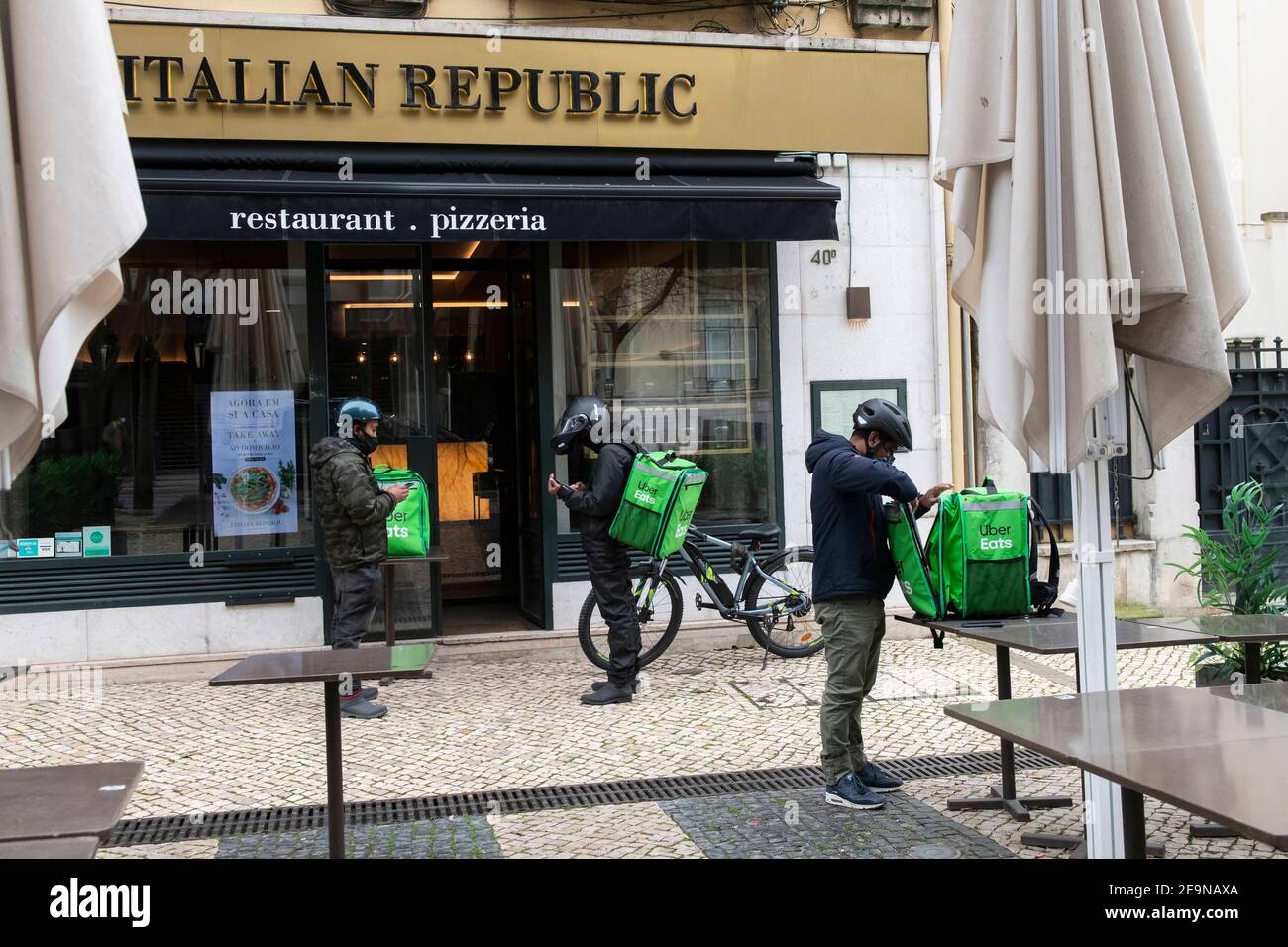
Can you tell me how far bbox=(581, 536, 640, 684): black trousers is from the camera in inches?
296

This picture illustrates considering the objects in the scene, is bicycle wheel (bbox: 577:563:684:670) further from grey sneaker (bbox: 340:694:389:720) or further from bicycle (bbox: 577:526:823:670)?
grey sneaker (bbox: 340:694:389:720)

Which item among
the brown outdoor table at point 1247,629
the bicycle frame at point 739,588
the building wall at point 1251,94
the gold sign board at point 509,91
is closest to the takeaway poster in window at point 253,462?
the gold sign board at point 509,91

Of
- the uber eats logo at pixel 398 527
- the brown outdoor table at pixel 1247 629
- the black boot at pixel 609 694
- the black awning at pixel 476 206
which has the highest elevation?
the black awning at pixel 476 206

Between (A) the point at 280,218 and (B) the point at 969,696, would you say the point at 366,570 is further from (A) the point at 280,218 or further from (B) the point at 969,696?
(B) the point at 969,696

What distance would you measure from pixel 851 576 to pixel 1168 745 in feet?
7.81

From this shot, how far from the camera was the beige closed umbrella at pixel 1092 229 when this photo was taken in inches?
143

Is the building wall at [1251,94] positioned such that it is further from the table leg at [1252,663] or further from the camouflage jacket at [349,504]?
the camouflage jacket at [349,504]

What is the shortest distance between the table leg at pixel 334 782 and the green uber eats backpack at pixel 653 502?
3020 millimetres

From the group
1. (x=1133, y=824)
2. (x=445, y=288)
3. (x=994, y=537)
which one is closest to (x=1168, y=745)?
(x=1133, y=824)

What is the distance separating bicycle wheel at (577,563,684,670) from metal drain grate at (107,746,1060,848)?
2.32 meters

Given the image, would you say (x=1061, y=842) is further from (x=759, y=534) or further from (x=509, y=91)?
(x=509, y=91)

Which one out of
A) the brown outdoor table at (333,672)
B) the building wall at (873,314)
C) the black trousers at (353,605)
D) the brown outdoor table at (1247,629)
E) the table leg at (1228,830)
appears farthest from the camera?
the building wall at (873,314)

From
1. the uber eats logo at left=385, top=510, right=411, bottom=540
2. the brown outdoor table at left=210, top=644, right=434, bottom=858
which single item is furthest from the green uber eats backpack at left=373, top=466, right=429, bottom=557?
the brown outdoor table at left=210, top=644, right=434, bottom=858
